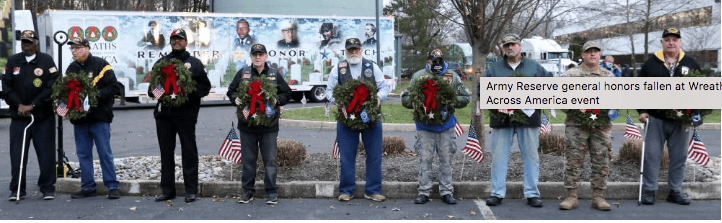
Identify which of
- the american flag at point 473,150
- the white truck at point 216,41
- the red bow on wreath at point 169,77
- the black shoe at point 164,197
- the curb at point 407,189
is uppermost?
the white truck at point 216,41

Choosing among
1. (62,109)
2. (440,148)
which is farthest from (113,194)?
(440,148)

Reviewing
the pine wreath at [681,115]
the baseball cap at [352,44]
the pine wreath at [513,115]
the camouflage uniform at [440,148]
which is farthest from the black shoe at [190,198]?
the pine wreath at [681,115]

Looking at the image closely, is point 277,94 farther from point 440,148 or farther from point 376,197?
point 440,148

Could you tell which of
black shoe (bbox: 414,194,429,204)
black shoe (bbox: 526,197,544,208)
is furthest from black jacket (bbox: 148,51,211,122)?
black shoe (bbox: 526,197,544,208)

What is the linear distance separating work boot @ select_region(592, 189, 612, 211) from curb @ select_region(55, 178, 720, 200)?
56 centimetres

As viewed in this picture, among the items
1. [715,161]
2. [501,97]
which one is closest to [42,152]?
[501,97]

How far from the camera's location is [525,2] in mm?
10375

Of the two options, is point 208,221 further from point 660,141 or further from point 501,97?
point 660,141

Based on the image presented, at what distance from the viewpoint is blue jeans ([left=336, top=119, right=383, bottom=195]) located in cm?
779

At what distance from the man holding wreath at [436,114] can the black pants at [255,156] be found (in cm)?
154

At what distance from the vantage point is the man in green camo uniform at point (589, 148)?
7281 mm

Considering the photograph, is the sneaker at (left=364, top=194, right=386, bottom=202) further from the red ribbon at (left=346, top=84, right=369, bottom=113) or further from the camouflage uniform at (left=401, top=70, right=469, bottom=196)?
the red ribbon at (left=346, top=84, right=369, bottom=113)

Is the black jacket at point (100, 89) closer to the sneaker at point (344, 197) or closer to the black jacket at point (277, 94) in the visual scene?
the black jacket at point (277, 94)

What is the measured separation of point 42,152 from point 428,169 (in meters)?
4.35
